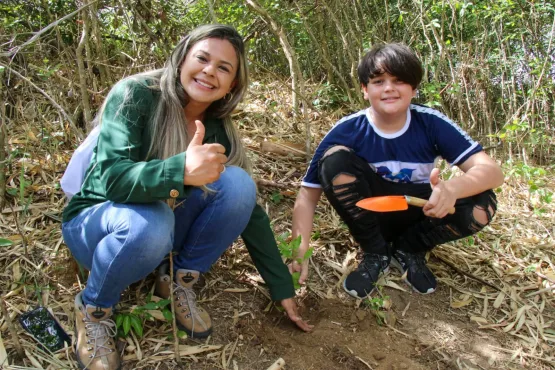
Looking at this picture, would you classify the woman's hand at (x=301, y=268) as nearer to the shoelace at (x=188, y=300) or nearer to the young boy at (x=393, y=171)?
the young boy at (x=393, y=171)

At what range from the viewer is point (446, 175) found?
323cm

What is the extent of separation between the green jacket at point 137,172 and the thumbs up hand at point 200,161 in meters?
0.02

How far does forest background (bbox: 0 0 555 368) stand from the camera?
234 centimetres

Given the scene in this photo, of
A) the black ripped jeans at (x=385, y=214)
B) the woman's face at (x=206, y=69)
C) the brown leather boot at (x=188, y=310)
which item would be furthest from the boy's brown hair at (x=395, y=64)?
the brown leather boot at (x=188, y=310)

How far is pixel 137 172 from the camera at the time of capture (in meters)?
1.53

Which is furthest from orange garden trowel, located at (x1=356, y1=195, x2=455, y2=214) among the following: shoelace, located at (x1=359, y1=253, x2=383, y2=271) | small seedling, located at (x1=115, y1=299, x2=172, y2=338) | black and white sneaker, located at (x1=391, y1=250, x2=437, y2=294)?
small seedling, located at (x1=115, y1=299, x2=172, y2=338)

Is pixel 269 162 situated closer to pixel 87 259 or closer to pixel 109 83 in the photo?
pixel 109 83

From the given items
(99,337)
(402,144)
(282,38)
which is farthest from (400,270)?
(282,38)

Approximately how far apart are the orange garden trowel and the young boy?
0.16m

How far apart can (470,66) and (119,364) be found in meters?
3.54

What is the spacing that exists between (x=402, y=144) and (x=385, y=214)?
0.38m

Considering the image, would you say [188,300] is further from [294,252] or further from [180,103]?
[180,103]

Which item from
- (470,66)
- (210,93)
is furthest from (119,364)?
(470,66)

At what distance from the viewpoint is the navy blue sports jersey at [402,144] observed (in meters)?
2.27
